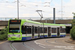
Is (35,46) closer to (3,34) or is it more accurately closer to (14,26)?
(14,26)

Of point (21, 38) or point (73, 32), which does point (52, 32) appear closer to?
point (73, 32)

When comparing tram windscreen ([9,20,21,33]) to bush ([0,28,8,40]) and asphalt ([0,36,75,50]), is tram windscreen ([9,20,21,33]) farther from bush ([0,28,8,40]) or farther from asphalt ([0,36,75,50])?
bush ([0,28,8,40])

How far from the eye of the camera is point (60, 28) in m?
37.3

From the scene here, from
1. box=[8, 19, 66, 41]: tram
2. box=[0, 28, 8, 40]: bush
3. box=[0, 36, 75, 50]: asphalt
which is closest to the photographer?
box=[0, 36, 75, 50]: asphalt

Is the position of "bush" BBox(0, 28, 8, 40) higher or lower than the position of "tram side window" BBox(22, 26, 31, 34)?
lower

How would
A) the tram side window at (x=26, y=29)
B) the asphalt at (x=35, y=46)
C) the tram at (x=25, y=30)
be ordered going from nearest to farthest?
the asphalt at (x=35, y=46), the tram at (x=25, y=30), the tram side window at (x=26, y=29)

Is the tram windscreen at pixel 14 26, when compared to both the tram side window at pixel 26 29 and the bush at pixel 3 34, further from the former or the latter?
the bush at pixel 3 34

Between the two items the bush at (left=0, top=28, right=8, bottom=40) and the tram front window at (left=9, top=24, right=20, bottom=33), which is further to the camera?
the bush at (left=0, top=28, right=8, bottom=40)

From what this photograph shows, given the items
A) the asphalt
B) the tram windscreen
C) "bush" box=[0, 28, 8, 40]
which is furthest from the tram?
"bush" box=[0, 28, 8, 40]

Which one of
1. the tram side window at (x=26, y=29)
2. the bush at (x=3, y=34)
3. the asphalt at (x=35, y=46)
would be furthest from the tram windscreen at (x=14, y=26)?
the bush at (x=3, y=34)

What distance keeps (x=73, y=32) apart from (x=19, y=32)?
810 centimetres

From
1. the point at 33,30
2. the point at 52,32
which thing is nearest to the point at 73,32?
the point at 33,30

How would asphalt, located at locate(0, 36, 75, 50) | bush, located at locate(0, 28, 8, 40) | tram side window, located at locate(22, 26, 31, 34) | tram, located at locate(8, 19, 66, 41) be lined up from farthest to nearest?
1. bush, located at locate(0, 28, 8, 40)
2. tram side window, located at locate(22, 26, 31, 34)
3. tram, located at locate(8, 19, 66, 41)
4. asphalt, located at locate(0, 36, 75, 50)

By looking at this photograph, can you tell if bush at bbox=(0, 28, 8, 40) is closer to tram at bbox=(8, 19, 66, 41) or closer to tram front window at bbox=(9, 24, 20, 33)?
tram front window at bbox=(9, 24, 20, 33)
